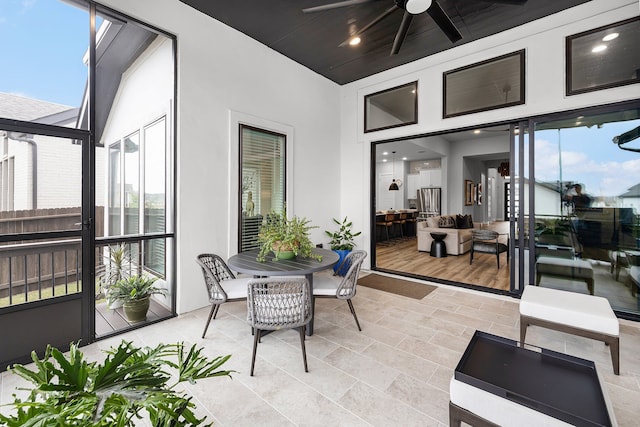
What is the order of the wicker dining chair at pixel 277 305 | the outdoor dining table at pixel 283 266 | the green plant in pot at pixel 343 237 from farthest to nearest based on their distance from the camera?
the green plant in pot at pixel 343 237 → the outdoor dining table at pixel 283 266 → the wicker dining chair at pixel 277 305

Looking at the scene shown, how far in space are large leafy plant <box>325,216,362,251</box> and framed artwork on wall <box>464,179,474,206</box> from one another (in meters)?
6.19

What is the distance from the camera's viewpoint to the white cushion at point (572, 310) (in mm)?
2191

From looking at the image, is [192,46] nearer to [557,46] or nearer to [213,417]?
[213,417]

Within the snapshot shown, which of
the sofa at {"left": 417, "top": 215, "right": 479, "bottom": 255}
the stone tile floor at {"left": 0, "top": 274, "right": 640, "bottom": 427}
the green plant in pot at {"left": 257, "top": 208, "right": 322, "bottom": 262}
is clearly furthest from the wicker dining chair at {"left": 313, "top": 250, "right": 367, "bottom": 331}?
the sofa at {"left": 417, "top": 215, "right": 479, "bottom": 255}

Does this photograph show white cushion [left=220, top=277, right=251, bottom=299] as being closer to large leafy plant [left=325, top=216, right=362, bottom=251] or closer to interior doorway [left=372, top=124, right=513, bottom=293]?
large leafy plant [left=325, top=216, right=362, bottom=251]

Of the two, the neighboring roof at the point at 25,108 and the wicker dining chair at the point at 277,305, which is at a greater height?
the neighboring roof at the point at 25,108

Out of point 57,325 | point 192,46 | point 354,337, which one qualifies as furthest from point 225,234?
point 192,46

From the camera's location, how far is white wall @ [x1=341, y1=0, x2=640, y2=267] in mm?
3221

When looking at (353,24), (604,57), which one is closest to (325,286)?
(353,24)

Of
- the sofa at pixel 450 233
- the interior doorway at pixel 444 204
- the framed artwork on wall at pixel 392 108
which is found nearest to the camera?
the framed artwork on wall at pixel 392 108

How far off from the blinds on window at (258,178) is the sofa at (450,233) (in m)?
4.32

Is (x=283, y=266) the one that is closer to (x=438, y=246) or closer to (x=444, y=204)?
(x=438, y=246)

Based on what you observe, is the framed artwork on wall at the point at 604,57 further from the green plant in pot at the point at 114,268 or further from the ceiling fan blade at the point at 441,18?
the green plant in pot at the point at 114,268

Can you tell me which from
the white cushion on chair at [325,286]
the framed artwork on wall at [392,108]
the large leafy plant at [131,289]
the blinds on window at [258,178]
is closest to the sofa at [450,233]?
the framed artwork on wall at [392,108]
